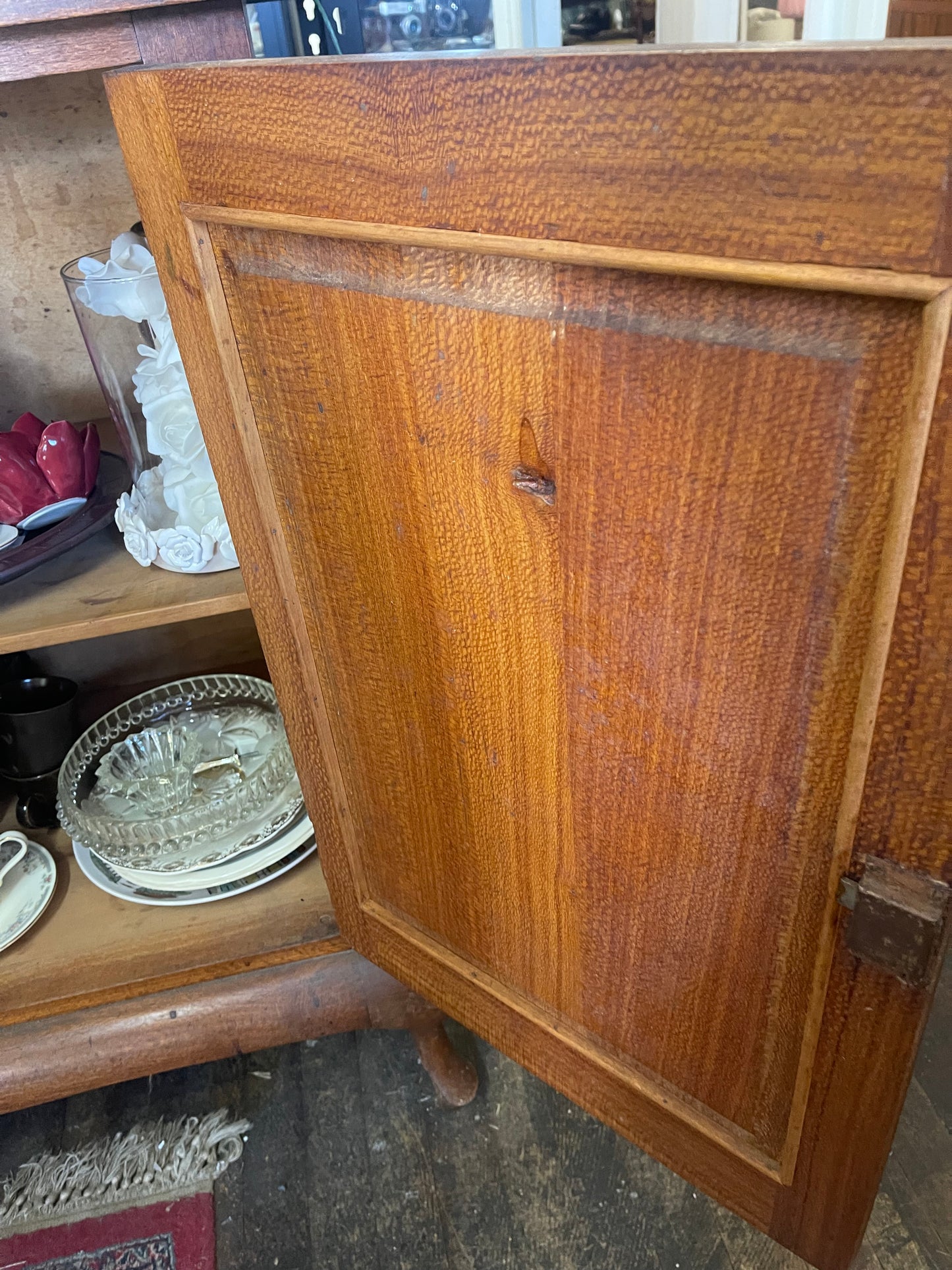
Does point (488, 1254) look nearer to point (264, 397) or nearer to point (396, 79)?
point (264, 397)

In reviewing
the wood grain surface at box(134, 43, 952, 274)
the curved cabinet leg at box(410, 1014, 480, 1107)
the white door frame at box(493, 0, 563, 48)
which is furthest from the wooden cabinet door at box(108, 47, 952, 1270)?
the white door frame at box(493, 0, 563, 48)

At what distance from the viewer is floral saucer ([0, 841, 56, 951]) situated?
0.83 meters

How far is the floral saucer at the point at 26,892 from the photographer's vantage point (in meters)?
0.83

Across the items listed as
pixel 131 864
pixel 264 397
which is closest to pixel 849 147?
pixel 264 397

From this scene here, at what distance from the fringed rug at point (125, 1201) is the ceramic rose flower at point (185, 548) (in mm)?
601

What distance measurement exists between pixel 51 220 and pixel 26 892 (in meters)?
0.64

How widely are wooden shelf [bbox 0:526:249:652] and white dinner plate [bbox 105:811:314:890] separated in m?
0.26

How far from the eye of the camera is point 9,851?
2.92 feet

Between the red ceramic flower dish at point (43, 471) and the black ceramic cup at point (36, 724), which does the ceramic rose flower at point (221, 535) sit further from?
the black ceramic cup at point (36, 724)

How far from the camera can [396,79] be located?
33 centimetres

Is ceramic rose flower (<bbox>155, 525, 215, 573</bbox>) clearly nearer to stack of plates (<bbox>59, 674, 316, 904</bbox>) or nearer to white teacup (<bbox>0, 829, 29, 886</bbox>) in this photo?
stack of plates (<bbox>59, 674, 316, 904</bbox>)

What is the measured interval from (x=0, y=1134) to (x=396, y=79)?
1.05 metres

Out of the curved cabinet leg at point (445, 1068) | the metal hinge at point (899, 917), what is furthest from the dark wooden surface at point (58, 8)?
the curved cabinet leg at point (445, 1068)

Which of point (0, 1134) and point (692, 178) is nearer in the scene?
point (692, 178)
